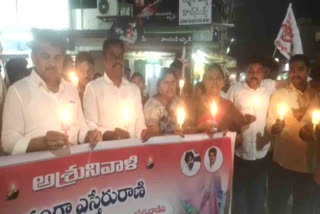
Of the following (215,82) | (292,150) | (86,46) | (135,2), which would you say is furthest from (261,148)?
(135,2)

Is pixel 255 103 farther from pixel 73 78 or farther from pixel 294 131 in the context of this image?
pixel 73 78

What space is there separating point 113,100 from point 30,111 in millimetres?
1079

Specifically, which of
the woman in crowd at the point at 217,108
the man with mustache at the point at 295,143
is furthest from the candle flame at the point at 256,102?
the woman in crowd at the point at 217,108

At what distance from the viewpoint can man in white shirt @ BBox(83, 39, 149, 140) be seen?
4.34 metres

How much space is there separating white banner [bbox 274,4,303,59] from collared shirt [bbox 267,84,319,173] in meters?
2.05

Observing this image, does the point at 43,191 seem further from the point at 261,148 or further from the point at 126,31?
the point at 126,31

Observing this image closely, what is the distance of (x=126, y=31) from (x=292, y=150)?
38.3 feet

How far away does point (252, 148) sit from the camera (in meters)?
5.64

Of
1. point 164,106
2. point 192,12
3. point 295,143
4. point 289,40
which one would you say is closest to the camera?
point 164,106

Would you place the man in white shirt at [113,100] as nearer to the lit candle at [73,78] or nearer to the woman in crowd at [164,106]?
the woman in crowd at [164,106]

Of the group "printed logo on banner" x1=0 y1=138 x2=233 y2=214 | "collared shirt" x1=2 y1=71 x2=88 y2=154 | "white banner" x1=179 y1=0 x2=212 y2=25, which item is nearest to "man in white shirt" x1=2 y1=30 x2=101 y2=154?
"collared shirt" x1=2 y1=71 x2=88 y2=154

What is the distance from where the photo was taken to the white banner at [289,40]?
7348mm

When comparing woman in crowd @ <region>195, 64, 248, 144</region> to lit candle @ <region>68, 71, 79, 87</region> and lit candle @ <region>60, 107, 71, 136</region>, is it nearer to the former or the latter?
lit candle @ <region>68, 71, 79, 87</region>

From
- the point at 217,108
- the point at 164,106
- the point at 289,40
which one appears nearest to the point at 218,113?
the point at 217,108
